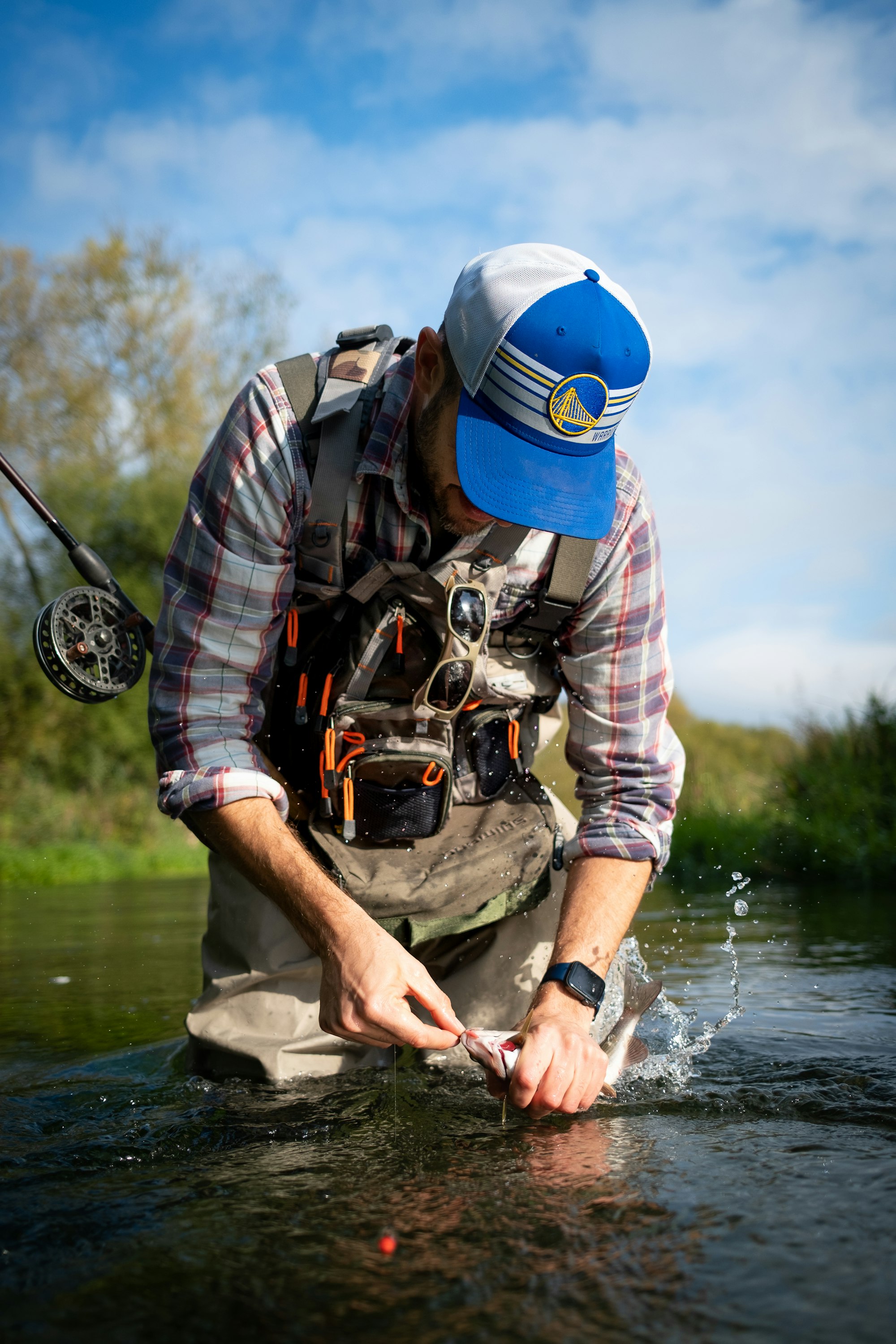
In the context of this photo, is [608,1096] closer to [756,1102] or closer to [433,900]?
[756,1102]

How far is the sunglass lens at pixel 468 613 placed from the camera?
8.36ft

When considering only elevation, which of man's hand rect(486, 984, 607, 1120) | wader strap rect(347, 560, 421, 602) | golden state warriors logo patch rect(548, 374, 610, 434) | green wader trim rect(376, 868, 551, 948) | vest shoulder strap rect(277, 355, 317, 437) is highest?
vest shoulder strap rect(277, 355, 317, 437)

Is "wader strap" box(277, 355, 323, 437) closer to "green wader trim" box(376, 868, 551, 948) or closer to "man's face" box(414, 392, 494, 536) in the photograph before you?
"man's face" box(414, 392, 494, 536)

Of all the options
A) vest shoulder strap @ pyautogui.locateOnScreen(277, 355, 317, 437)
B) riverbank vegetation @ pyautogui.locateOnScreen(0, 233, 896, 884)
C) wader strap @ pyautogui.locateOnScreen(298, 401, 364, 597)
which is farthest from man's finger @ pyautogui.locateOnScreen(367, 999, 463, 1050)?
riverbank vegetation @ pyautogui.locateOnScreen(0, 233, 896, 884)

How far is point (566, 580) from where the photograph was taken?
2.60 metres

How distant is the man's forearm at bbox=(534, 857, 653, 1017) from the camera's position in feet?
7.70

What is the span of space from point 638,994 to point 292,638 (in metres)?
1.19

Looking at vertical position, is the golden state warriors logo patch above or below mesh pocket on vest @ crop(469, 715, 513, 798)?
above

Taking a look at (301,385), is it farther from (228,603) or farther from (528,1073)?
(528,1073)

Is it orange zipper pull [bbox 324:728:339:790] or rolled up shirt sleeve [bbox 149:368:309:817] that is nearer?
rolled up shirt sleeve [bbox 149:368:309:817]

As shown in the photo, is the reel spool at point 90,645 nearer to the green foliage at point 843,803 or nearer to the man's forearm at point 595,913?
the man's forearm at point 595,913

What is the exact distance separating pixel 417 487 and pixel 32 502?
3.70 feet

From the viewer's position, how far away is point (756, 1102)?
7.59 ft

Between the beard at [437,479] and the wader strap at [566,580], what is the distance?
20cm
